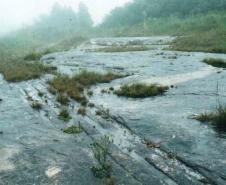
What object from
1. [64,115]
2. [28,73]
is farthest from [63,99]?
[28,73]

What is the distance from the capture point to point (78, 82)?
19.9 metres

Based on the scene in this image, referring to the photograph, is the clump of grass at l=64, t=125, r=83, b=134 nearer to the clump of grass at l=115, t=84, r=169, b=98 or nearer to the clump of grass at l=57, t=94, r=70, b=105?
the clump of grass at l=57, t=94, r=70, b=105

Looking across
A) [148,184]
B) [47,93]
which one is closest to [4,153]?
[148,184]

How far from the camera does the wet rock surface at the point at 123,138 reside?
853 centimetres

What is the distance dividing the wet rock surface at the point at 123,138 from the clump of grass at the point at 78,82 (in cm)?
67

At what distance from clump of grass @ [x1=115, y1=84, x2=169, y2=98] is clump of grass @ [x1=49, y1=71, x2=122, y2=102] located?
1852mm

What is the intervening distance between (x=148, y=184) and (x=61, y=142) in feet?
11.5

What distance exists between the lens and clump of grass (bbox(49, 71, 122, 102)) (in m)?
16.9

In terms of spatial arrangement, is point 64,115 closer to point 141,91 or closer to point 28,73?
point 141,91

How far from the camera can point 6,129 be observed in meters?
12.2

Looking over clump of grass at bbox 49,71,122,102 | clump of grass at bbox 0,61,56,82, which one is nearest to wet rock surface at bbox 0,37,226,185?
clump of grass at bbox 49,71,122,102

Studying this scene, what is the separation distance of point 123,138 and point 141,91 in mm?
5342

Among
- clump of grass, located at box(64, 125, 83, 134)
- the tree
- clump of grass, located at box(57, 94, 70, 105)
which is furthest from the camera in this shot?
the tree

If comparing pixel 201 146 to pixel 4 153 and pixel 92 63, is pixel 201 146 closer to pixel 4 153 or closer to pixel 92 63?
pixel 4 153
